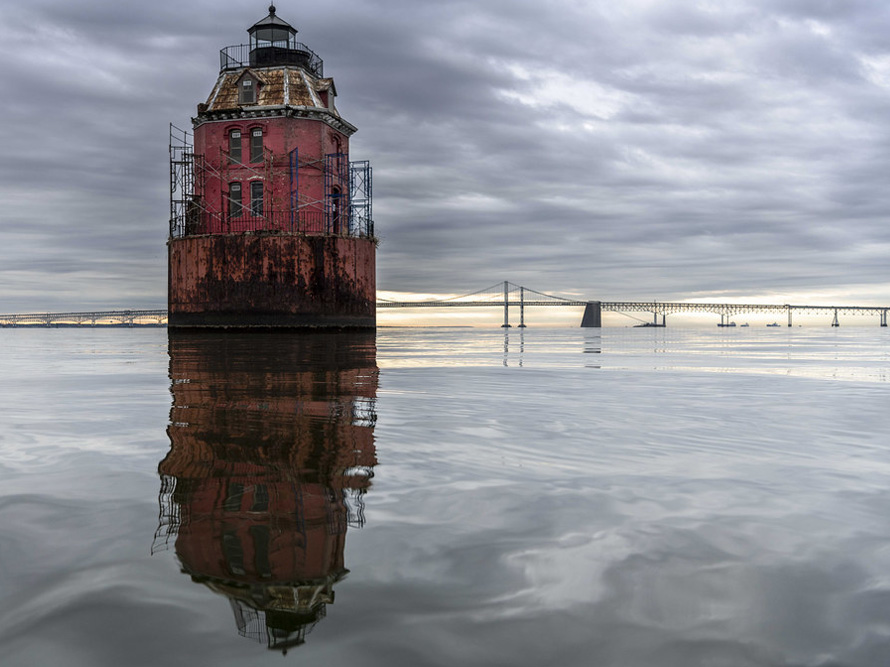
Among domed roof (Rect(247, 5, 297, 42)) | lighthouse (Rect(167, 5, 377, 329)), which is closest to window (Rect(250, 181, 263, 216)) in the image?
lighthouse (Rect(167, 5, 377, 329))

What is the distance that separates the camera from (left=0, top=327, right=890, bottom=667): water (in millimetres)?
1896

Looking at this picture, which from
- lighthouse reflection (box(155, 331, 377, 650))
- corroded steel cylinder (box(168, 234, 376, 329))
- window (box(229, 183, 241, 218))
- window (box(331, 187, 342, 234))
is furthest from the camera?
window (box(331, 187, 342, 234))

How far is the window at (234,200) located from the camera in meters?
35.0

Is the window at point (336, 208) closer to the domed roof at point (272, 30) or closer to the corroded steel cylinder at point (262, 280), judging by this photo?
the corroded steel cylinder at point (262, 280)

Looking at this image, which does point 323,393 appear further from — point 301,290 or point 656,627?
point 301,290

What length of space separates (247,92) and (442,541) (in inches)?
1464

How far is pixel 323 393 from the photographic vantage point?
8102 mm

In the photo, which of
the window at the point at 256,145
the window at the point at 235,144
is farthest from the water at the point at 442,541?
the window at the point at 235,144

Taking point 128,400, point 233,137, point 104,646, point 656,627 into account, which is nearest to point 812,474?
point 656,627

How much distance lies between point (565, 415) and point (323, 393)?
3026 millimetres

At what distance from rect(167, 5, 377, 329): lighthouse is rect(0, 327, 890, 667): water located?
27.8 meters

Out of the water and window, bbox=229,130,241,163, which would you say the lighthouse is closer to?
window, bbox=229,130,241,163

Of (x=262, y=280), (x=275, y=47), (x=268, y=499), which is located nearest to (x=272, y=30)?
(x=275, y=47)

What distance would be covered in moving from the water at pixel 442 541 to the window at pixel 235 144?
31707mm
